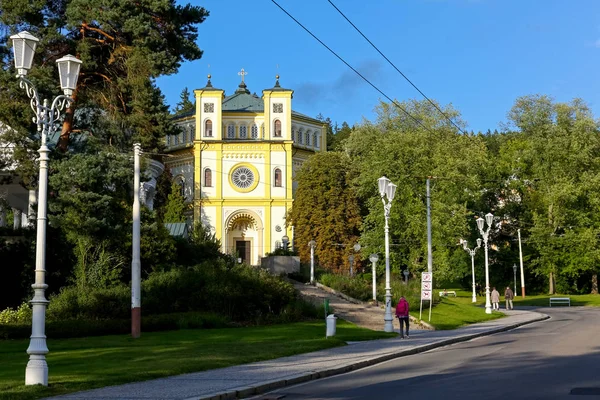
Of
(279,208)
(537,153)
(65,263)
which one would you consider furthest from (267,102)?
(65,263)

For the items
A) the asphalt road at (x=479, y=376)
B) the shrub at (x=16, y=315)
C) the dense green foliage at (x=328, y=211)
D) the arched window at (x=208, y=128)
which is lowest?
the asphalt road at (x=479, y=376)

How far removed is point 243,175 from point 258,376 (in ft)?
227

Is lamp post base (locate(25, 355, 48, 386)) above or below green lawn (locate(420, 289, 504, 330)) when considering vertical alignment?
above

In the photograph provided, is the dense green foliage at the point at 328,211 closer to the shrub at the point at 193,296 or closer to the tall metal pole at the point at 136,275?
the shrub at the point at 193,296

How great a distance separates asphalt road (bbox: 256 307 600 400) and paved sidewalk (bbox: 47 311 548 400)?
36 cm

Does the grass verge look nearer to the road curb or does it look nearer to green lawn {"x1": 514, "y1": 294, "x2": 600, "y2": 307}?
green lawn {"x1": 514, "y1": 294, "x2": 600, "y2": 307}

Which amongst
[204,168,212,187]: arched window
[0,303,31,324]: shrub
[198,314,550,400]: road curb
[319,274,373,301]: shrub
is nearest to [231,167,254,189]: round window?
[204,168,212,187]: arched window

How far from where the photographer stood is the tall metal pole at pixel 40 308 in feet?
48.3

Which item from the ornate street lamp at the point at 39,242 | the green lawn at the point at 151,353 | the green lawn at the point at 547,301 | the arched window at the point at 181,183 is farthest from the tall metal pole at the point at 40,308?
the arched window at the point at 181,183

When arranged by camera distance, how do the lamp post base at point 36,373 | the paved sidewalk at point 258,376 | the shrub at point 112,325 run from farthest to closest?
the shrub at point 112,325 < the lamp post base at point 36,373 < the paved sidewalk at point 258,376

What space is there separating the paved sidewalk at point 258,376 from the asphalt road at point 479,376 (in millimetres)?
364

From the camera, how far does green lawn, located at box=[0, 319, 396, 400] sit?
618 inches

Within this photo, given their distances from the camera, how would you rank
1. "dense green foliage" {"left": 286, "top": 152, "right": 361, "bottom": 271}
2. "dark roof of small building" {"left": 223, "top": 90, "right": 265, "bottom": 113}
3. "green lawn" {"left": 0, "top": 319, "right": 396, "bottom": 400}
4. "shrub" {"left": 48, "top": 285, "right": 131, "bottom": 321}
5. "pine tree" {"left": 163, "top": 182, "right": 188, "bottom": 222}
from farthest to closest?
"dark roof of small building" {"left": 223, "top": 90, "right": 265, "bottom": 113}, "pine tree" {"left": 163, "top": 182, "right": 188, "bottom": 222}, "dense green foliage" {"left": 286, "top": 152, "right": 361, "bottom": 271}, "shrub" {"left": 48, "top": 285, "right": 131, "bottom": 321}, "green lawn" {"left": 0, "top": 319, "right": 396, "bottom": 400}

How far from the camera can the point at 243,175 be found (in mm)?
85375
